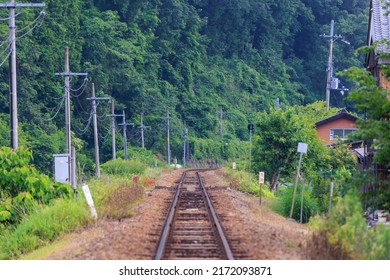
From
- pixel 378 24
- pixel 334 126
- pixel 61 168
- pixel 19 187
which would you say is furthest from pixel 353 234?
pixel 334 126

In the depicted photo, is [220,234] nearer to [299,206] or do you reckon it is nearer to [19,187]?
[19,187]

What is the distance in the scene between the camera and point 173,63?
89.2 meters

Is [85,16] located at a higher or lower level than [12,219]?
higher

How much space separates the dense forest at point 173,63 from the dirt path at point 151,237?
34.9 meters

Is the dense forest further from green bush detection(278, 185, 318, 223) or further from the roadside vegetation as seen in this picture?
the roadside vegetation

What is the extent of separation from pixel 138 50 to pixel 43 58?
577 inches

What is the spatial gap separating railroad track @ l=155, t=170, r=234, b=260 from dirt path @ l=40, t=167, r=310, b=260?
0.79 ft

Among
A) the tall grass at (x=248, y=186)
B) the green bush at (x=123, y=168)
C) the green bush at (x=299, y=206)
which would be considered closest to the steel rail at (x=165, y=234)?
the green bush at (x=299, y=206)

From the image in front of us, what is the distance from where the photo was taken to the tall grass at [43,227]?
64.6ft

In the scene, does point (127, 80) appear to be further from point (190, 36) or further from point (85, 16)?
point (190, 36)

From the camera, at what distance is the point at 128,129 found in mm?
80250

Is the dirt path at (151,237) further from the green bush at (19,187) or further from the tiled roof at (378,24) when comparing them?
the tiled roof at (378,24)

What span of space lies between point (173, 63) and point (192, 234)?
234 feet

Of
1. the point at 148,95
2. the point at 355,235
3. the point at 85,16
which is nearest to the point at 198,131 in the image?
the point at 148,95
